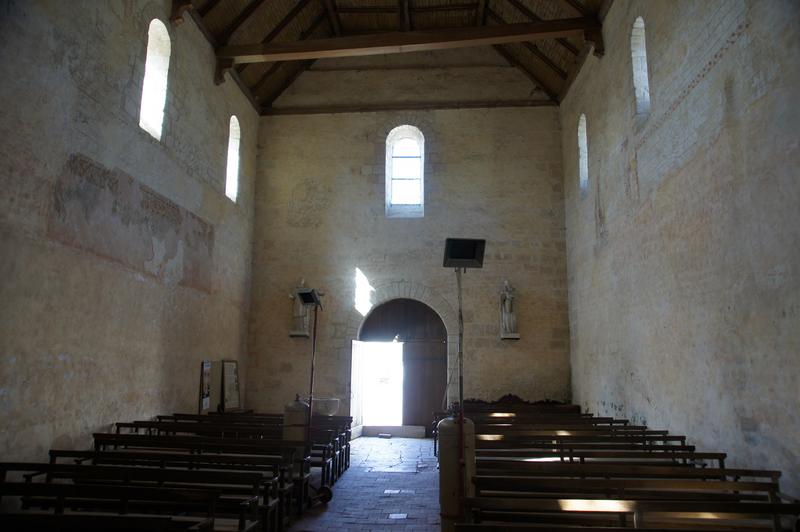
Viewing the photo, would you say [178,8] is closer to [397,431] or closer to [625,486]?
[397,431]

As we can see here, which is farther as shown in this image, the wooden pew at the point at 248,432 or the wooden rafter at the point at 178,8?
the wooden rafter at the point at 178,8

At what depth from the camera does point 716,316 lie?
6543mm

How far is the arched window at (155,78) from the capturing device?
930 cm

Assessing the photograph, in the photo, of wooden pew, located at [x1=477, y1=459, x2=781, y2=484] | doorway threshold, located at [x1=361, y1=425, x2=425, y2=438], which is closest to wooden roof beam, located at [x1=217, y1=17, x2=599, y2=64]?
doorway threshold, located at [x1=361, y1=425, x2=425, y2=438]

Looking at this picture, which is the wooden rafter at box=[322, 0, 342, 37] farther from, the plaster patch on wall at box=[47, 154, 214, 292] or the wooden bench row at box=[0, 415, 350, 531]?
the wooden bench row at box=[0, 415, 350, 531]

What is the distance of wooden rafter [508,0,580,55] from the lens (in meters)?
11.8

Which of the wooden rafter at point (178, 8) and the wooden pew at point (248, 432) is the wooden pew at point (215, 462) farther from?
the wooden rafter at point (178, 8)

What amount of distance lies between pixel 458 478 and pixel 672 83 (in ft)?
18.8

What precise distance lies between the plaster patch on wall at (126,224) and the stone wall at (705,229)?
280 inches

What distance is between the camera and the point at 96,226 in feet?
25.0

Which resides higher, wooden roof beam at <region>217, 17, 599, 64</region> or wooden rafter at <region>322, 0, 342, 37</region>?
wooden rafter at <region>322, 0, 342, 37</region>

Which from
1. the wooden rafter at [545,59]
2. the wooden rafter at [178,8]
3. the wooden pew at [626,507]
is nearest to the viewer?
the wooden pew at [626,507]

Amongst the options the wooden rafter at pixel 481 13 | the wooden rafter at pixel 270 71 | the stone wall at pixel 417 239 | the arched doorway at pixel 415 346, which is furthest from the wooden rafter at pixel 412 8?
the arched doorway at pixel 415 346

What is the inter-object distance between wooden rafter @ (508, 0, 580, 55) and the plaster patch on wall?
7364 millimetres
